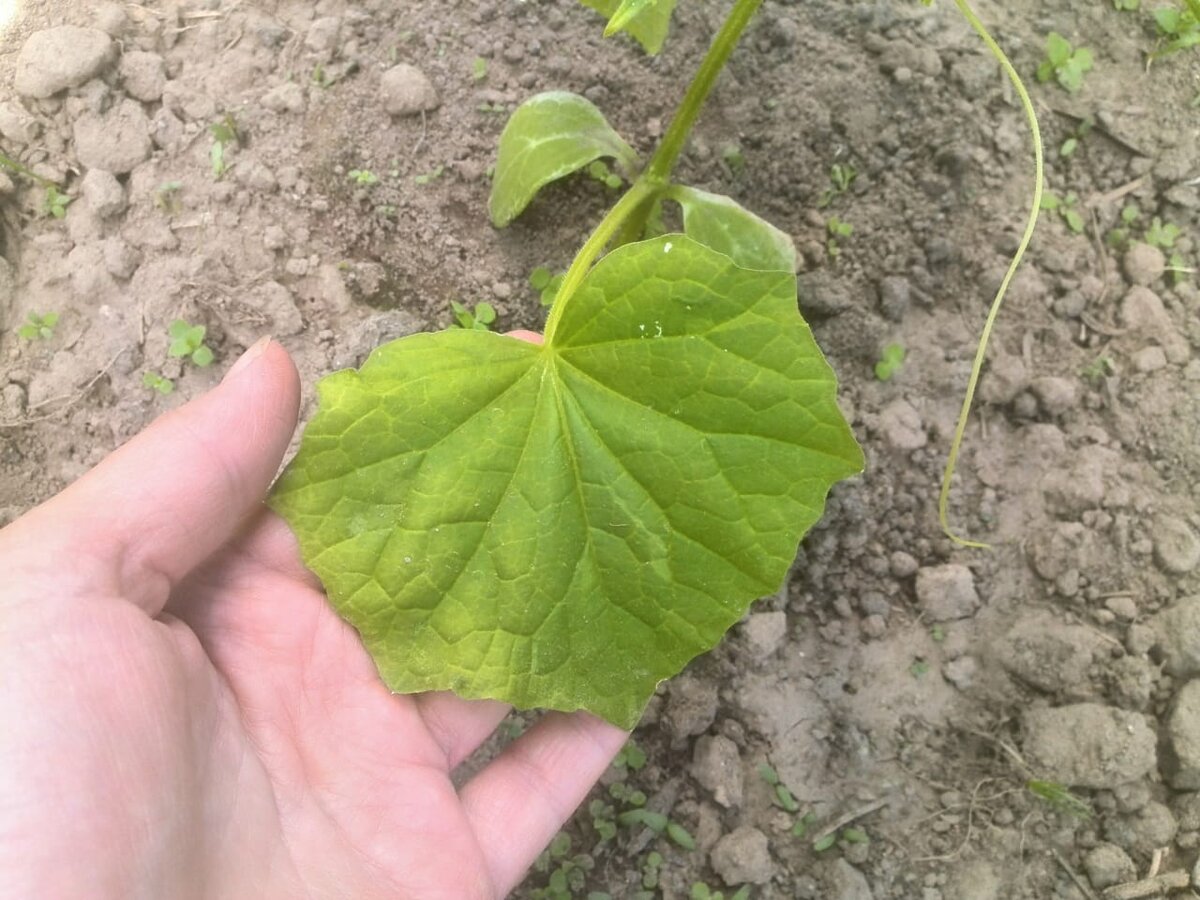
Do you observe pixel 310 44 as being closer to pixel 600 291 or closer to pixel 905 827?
pixel 600 291

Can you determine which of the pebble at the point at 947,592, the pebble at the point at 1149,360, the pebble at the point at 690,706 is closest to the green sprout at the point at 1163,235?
the pebble at the point at 1149,360

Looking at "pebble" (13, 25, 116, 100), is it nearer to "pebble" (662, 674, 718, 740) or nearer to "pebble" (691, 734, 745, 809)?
"pebble" (662, 674, 718, 740)

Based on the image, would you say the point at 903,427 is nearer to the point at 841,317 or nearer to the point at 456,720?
the point at 841,317

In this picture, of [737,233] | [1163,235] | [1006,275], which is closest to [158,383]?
[737,233]

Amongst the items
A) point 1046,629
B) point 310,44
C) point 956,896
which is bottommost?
point 956,896

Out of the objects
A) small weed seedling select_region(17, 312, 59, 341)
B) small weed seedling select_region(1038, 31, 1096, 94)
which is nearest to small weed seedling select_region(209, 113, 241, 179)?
small weed seedling select_region(17, 312, 59, 341)

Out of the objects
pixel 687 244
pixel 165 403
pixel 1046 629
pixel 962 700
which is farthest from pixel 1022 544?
pixel 165 403

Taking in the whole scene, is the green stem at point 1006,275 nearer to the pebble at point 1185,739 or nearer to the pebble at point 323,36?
the pebble at point 1185,739
